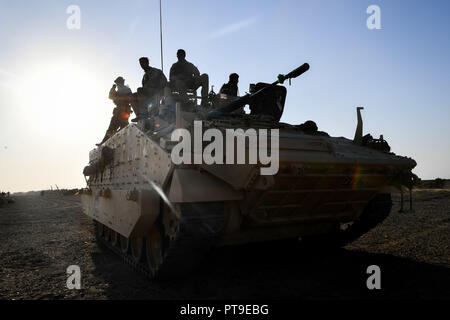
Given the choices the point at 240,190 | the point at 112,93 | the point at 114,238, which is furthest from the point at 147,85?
the point at 240,190

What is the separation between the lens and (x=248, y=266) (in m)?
6.09

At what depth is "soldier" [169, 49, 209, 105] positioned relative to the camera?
837cm

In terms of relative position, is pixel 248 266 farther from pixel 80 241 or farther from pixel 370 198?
pixel 80 241

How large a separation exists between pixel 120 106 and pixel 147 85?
3.48 ft

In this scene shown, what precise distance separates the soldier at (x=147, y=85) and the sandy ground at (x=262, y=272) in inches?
129

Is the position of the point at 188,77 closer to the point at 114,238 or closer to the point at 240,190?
the point at 114,238

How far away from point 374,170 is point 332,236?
1.90 meters

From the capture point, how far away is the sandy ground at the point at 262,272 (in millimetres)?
4527

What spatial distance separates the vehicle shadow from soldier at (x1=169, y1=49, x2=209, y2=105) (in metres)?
3.61

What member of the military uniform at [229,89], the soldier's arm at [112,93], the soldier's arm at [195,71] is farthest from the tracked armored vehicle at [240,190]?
the soldier's arm at [112,93]

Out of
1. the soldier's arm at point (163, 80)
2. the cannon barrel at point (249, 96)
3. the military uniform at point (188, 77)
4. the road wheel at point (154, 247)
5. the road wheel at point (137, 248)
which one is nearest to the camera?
the road wheel at point (154, 247)

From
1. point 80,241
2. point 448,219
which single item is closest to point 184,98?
point 80,241

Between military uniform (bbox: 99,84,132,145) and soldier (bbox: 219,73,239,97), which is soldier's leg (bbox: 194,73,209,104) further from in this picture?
military uniform (bbox: 99,84,132,145)

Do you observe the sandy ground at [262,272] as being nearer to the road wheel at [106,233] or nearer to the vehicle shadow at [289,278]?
the vehicle shadow at [289,278]
